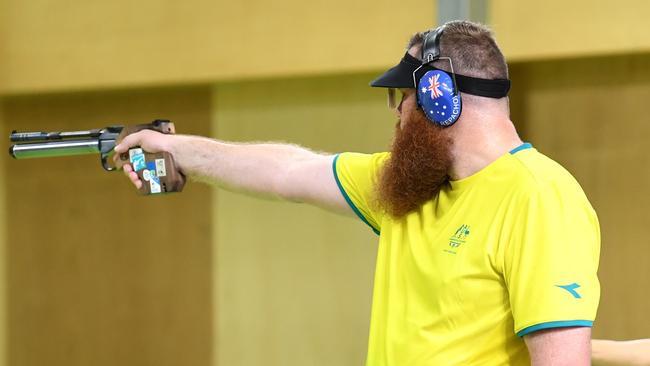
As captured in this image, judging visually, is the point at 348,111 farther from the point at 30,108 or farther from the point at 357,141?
the point at 30,108

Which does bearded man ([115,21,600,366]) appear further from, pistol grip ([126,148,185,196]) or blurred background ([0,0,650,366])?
blurred background ([0,0,650,366])

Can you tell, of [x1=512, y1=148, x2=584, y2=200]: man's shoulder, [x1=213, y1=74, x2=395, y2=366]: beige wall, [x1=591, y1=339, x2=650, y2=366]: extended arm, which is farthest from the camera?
[x1=213, y1=74, x2=395, y2=366]: beige wall

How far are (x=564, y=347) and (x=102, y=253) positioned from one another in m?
3.60

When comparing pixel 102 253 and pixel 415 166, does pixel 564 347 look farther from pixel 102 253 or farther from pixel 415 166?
pixel 102 253

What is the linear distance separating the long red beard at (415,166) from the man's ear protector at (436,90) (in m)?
0.03

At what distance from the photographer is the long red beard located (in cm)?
220

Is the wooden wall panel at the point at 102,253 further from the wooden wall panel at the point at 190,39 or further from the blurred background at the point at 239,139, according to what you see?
the wooden wall panel at the point at 190,39

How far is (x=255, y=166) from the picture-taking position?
2.75 metres

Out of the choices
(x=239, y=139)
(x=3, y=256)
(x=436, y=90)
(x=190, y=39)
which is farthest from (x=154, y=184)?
(x=3, y=256)

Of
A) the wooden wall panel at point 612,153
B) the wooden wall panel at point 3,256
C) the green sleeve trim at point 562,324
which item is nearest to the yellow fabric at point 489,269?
the green sleeve trim at point 562,324

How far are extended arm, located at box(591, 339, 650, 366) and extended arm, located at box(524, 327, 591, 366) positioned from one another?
1.84 ft

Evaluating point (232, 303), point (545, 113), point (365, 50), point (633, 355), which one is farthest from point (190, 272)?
point (633, 355)

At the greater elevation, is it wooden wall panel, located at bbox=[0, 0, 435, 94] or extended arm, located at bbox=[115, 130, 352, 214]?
wooden wall panel, located at bbox=[0, 0, 435, 94]

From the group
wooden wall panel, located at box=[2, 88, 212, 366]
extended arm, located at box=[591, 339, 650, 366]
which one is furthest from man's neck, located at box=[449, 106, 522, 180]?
wooden wall panel, located at box=[2, 88, 212, 366]
